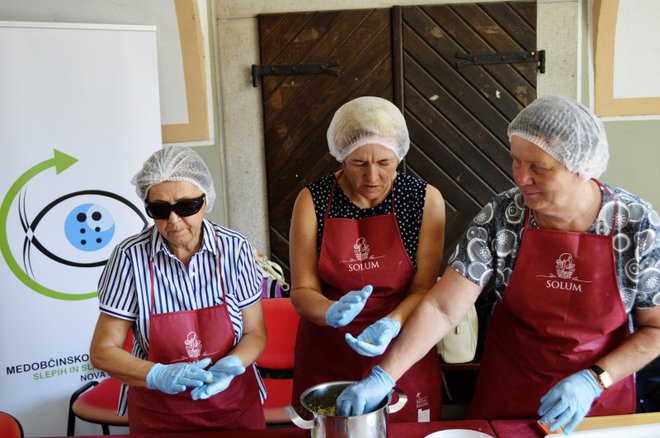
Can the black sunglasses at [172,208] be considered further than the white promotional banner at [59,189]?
No

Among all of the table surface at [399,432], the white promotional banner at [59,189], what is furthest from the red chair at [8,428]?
the white promotional banner at [59,189]

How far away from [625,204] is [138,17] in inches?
135

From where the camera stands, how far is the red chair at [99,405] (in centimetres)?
291

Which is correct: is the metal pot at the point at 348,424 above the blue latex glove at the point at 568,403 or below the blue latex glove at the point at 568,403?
above

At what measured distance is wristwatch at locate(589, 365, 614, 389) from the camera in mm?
1728

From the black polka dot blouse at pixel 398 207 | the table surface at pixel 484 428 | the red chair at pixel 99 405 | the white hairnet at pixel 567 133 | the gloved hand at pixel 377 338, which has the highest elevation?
the white hairnet at pixel 567 133

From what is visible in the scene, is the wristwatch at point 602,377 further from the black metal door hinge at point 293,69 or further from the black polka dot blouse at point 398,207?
the black metal door hinge at point 293,69

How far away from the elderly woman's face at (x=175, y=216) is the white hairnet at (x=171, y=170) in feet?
0.06

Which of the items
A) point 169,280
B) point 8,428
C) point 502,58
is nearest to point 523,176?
point 169,280

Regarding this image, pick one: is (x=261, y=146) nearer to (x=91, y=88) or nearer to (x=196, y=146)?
(x=196, y=146)

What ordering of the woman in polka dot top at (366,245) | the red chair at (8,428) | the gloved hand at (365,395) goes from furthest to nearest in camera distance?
1. the woman in polka dot top at (366,245)
2. the red chair at (8,428)
3. the gloved hand at (365,395)

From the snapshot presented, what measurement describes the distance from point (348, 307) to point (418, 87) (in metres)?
2.87

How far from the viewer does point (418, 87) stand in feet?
14.5

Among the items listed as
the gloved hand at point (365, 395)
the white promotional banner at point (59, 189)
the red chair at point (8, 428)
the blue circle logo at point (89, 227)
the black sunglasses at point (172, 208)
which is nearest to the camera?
the gloved hand at point (365, 395)
